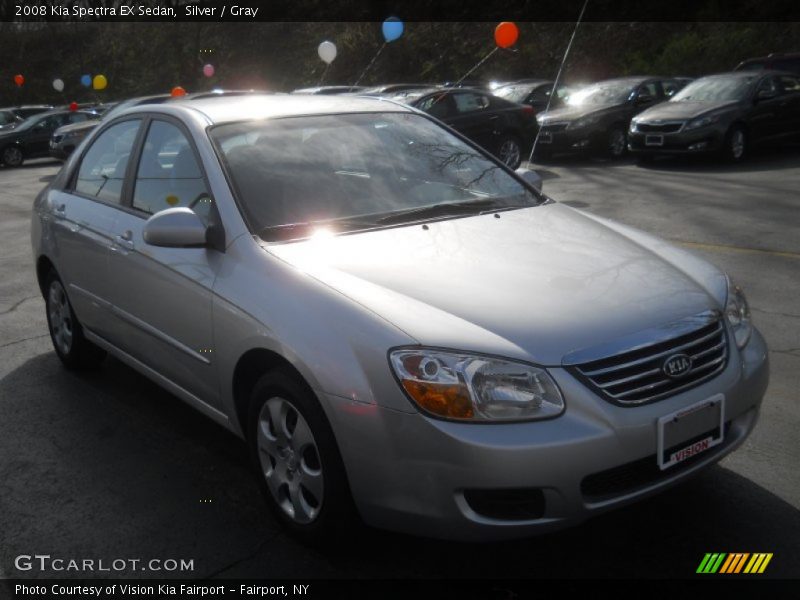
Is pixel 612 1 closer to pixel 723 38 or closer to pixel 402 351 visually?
pixel 723 38

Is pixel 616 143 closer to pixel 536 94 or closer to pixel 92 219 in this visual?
pixel 536 94

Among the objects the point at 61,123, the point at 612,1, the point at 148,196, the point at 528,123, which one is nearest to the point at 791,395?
the point at 148,196

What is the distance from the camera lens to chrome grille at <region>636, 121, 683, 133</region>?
14930 millimetres

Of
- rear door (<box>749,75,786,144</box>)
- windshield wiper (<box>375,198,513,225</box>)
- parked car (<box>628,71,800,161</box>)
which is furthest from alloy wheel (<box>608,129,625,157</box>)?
windshield wiper (<box>375,198,513,225</box>)

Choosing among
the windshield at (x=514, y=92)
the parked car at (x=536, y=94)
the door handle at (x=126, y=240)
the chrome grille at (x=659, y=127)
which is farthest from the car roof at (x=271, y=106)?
the windshield at (x=514, y=92)

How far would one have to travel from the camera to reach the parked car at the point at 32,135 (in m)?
23.8

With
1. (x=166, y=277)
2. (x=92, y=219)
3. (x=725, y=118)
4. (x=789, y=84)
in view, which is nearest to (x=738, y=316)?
(x=166, y=277)

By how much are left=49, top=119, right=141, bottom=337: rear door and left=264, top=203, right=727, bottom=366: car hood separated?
1.54 meters

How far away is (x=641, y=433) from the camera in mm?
2867

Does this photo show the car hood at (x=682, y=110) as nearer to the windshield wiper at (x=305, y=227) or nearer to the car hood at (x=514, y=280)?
the car hood at (x=514, y=280)

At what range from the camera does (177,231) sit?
144 inches

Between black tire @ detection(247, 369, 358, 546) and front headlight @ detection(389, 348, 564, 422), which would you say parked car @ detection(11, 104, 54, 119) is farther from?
front headlight @ detection(389, 348, 564, 422)

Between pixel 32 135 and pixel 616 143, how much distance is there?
15.9 meters

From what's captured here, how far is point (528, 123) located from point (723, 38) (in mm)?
14163
